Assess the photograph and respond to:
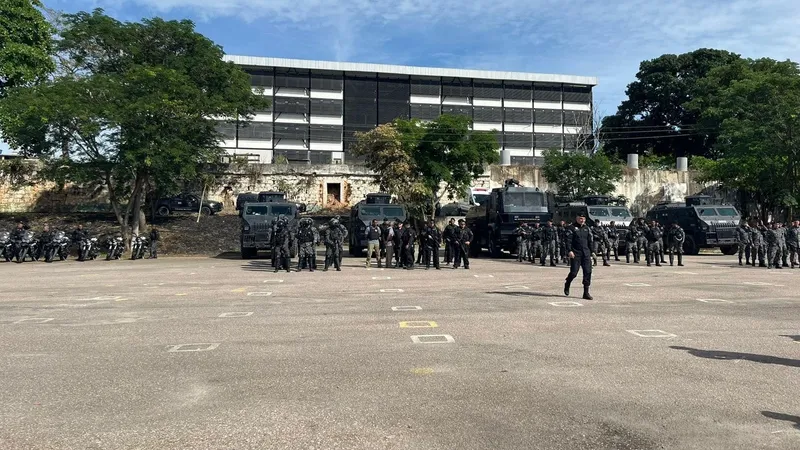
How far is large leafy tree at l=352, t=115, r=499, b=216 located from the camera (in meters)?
34.8

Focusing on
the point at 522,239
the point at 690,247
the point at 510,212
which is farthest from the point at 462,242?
the point at 690,247

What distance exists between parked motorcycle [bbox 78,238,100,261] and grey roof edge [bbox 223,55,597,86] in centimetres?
3575

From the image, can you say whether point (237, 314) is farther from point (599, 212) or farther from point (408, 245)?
point (599, 212)

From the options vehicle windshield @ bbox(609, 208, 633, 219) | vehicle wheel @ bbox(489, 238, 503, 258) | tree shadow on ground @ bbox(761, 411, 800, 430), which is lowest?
tree shadow on ground @ bbox(761, 411, 800, 430)

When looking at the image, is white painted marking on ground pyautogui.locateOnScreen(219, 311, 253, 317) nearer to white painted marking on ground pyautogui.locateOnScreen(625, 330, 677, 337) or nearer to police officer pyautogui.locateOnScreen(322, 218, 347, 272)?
white painted marking on ground pyautogui.locateOnScreen(625, 330, 677, 337)

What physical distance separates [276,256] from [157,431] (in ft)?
48.0

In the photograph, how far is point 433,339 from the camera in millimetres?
8164

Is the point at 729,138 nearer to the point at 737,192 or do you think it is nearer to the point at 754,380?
the point at 737,192

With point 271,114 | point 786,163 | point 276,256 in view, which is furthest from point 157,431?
point 271,114

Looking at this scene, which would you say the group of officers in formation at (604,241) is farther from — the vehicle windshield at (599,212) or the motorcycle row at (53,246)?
the motorcycle row at (53,246)

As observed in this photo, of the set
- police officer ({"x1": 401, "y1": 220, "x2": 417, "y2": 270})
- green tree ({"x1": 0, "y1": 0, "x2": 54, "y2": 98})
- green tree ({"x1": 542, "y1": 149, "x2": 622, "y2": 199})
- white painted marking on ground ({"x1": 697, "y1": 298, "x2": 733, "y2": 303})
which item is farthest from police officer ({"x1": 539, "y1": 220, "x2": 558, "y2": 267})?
green tree ({"x1": 0, "y1": 0, "x2": 54, "y2": 98})

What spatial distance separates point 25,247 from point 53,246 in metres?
1.00

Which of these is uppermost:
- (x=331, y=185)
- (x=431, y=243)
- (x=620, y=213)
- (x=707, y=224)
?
(x=331, y=185)

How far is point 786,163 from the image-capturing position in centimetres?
3291
